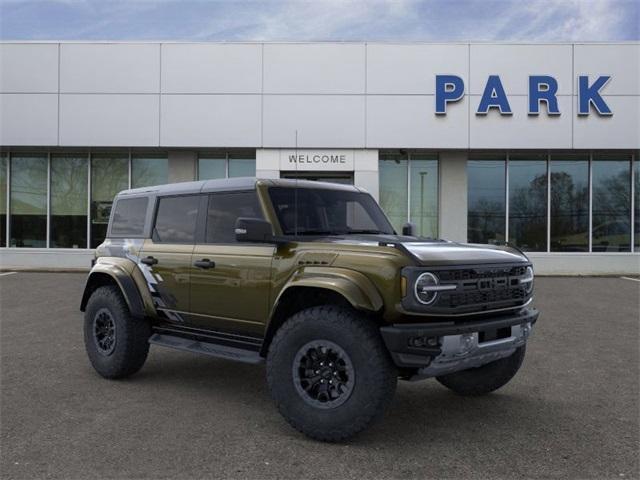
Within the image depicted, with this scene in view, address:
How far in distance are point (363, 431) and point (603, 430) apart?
1890mm

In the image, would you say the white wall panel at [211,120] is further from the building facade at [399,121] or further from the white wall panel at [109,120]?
the white wall panel at [109,120]

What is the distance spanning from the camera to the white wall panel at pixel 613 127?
15.8 m

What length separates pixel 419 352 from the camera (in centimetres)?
352

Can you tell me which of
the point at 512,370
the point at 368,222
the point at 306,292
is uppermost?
the point at 368,222

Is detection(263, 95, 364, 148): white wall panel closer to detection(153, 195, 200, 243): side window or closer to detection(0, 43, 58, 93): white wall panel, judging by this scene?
detection(0, 43, 58, 93): white wall panel

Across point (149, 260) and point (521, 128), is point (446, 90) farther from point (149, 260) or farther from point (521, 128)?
point (149, 260)

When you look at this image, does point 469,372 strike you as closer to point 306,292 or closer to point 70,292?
point 306,292

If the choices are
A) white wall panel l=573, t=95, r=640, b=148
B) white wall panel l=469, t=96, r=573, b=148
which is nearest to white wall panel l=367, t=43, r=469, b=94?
white wall panel l=469, t=96, r=573, b=148

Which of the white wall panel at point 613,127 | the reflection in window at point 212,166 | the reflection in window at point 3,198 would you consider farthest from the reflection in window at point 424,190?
the reflection in window at point 3,198

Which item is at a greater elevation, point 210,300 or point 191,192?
point 191,192

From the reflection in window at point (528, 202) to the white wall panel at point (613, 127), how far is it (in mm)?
1461

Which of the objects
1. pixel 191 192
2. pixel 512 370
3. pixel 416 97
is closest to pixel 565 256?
pixel 416 97

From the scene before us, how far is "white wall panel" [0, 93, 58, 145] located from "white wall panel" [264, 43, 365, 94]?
6.46 meters

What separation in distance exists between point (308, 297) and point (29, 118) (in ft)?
50.6
